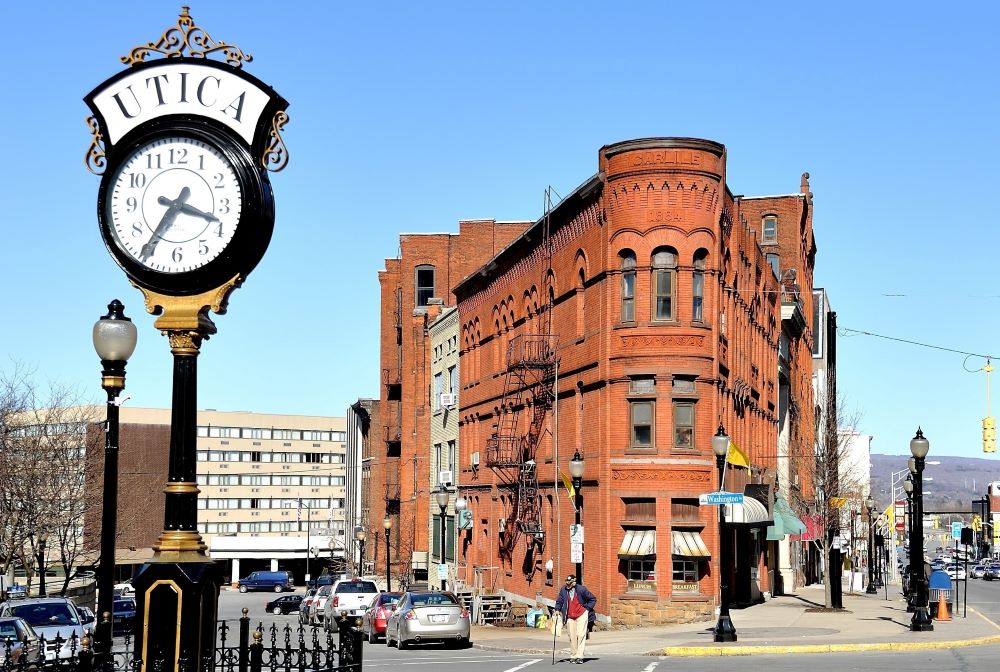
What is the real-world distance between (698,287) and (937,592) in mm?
11402

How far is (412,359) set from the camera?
81312 millimetres

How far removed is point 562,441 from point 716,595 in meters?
8.40

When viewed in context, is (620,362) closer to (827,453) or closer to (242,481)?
(827,453)

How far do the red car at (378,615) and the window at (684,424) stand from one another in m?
9.69

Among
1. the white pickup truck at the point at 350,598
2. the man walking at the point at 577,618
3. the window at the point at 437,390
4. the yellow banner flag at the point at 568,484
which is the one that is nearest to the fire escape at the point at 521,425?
the yellow banner flag at the point at 568,484

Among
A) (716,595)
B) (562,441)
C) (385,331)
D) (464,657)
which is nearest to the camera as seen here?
(464,657)

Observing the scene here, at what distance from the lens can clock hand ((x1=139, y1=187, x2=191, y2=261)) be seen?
375 inches

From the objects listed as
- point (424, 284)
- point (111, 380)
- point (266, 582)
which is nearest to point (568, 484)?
point (111, 380)

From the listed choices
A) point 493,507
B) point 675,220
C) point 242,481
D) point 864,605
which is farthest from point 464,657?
point 242,481

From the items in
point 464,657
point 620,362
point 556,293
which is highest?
point 556,293

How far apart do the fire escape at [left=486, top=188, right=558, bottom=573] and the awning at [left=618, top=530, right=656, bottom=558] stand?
8.15 metres

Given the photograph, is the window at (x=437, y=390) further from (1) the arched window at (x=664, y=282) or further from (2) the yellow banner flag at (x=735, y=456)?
(1) the arched window at (x=664, y=282)

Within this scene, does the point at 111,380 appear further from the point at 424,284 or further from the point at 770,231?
the point at 424,284

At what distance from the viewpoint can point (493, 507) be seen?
2167 inches
